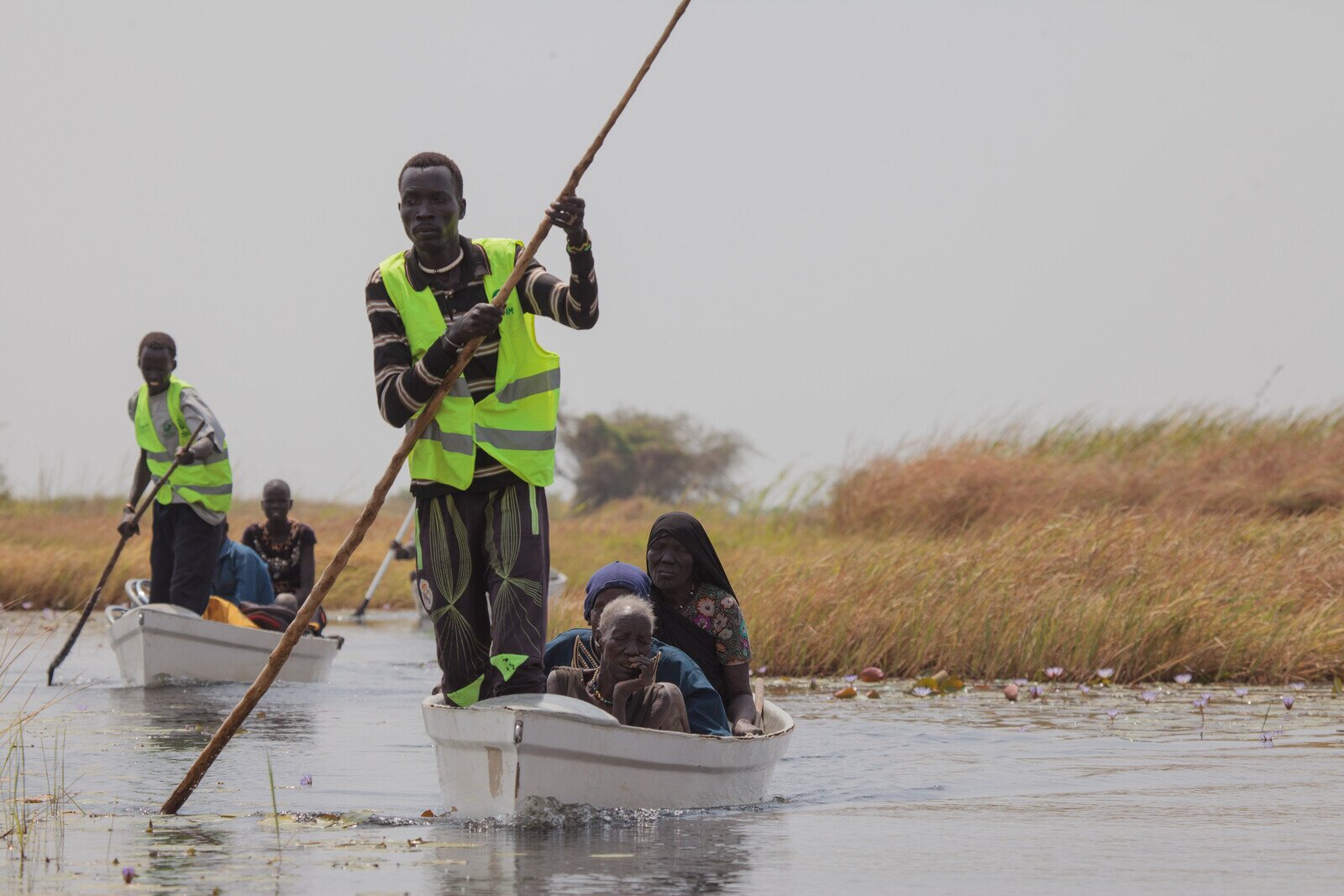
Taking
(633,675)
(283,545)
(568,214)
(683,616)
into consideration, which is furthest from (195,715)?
(568,214)

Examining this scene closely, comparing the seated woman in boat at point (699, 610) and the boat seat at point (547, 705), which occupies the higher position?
the seated woman in boat at point (699, 610)

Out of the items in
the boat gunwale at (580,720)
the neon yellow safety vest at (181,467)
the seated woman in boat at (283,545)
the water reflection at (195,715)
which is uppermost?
the neon yellow safety vest at (181,467)

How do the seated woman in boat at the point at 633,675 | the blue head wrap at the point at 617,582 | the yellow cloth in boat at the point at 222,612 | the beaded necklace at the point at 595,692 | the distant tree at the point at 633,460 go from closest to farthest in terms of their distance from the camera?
the seated woman in boat at the point at 633,675
the beaded necklace at the point at 595,692
the blue head wrap at the point at 617,582
the yellow cloth in boat at the point at 222,612
the distant tree at the point at 633,460

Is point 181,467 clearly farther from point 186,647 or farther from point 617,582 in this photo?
point 617,582

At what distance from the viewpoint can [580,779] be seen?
602 cm

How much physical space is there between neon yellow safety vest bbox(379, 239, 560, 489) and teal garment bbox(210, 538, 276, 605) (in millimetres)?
7185

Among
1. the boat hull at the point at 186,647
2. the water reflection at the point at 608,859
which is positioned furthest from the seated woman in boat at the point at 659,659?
the boat hull at the point at 186,647

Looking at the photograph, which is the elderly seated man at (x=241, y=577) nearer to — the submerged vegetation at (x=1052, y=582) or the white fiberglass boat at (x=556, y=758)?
the submerged vegetation at (x=1052, y=582)

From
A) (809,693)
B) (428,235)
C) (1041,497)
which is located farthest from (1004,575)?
(428,235)

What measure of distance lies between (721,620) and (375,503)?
2.15m

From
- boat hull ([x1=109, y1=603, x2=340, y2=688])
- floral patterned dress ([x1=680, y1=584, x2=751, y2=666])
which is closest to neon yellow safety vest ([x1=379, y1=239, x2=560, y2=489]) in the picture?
floral patterned dress ([x1=680, y1=584, x2=751, y2=666])

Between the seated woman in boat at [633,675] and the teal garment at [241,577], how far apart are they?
261 inches

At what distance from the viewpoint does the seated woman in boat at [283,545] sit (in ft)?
42.9

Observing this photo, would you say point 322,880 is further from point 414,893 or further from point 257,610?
point 257,610
